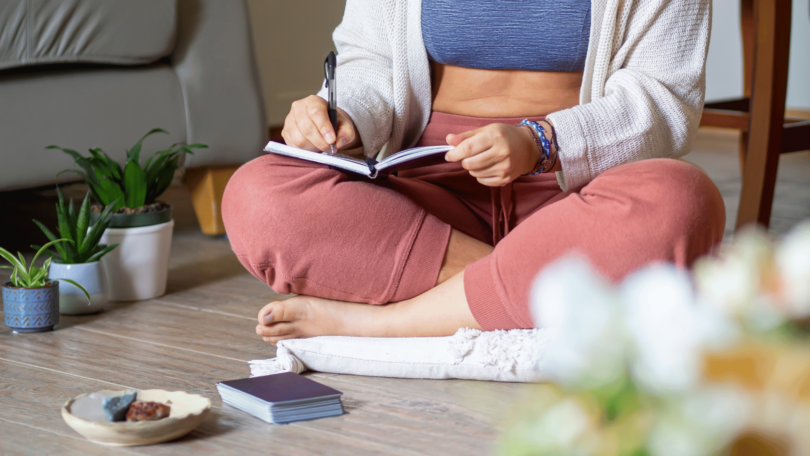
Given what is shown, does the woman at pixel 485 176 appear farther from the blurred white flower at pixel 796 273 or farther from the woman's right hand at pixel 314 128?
the blurred white flower at pixel 796 273

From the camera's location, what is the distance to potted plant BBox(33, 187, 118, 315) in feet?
4.36

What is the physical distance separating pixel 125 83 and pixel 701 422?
1693mm

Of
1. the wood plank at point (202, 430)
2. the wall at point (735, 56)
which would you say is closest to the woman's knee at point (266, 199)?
the wood plank at point (202, 430)

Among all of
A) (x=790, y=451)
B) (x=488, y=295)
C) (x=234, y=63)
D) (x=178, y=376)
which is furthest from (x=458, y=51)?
(x=790, y=451)

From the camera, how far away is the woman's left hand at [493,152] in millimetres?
963

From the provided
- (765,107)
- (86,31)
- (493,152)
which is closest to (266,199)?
(493,152)

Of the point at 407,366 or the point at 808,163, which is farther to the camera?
the point at 808,163

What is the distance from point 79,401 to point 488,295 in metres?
0.48

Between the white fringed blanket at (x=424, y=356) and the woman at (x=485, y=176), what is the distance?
Answer: 26 millimetres

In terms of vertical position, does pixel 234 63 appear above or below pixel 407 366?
above

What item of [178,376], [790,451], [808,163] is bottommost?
[808,163]

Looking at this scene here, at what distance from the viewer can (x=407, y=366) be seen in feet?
3.43

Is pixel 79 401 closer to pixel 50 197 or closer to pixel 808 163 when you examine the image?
pixel 50 197

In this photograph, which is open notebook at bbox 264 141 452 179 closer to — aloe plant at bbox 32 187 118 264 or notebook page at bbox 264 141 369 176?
notebook page at bbox 264 141 369 176
